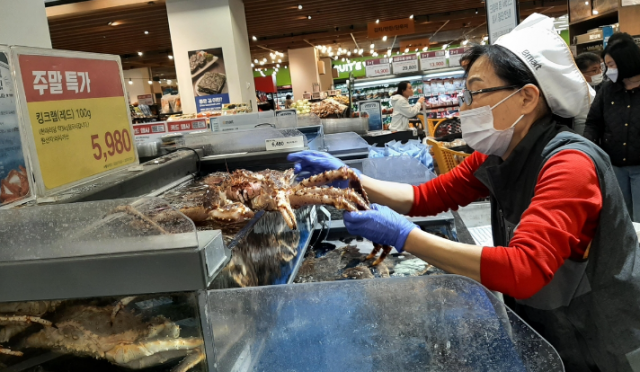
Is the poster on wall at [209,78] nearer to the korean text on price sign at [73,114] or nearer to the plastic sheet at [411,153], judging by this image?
the plastic sheet at [411,153]

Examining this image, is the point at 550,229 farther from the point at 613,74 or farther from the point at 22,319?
the point at 613,74

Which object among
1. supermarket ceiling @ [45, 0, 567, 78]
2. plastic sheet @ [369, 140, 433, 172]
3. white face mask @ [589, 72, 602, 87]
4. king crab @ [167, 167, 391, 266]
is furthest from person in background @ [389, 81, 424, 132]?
king crab @ [167, 167, 391, 266]

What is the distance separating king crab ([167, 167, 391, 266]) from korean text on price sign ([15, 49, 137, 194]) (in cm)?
31

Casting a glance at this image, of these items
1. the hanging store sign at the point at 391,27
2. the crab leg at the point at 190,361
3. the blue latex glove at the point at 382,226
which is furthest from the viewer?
the hanging store sign at the point at 391,27

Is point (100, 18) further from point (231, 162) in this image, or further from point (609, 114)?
point (609, 114)

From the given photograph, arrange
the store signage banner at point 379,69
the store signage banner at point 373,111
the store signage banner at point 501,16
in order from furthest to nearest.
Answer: the store signage banner at point 379,69 < the store signage banner at point 373,111 < the store signage banner at point 501,16

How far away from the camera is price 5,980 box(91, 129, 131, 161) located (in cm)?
148

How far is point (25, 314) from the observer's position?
2.81 feet

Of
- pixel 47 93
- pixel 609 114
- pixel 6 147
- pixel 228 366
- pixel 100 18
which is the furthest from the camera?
pixel 100 18

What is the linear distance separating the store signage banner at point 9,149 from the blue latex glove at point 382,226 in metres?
0.96

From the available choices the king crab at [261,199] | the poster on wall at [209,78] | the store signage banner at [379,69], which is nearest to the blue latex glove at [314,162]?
the king crab at [261,199]

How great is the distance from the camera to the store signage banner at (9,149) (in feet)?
3.70

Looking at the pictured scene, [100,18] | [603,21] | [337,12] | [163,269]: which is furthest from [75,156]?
[337,12]

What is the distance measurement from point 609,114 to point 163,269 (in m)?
4.29
